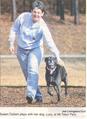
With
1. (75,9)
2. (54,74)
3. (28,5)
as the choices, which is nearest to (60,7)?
(75,9)

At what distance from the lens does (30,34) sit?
4.81 m

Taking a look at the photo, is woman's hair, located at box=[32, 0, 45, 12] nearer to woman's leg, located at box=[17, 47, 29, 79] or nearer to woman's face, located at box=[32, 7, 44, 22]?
woman's face, located at box=[32, 7, 44, 22]

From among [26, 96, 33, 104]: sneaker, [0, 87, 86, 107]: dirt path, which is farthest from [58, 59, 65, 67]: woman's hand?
[26, 96, 33, 104]: sneaker

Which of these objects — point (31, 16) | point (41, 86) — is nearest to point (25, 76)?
point (41, 86)

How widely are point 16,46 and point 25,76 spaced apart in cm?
26

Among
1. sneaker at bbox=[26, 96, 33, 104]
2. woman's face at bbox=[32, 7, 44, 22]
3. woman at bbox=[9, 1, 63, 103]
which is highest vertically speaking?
woman's face at bbox=[32, 7, 44, 22]

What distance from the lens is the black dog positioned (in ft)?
16.1

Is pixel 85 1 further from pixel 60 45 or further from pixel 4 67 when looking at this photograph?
pixel 4 67

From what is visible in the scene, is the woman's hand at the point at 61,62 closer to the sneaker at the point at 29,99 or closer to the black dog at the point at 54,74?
the black dog at the point at 54,74

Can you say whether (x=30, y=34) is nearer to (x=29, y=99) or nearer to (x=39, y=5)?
(x=39, y=5)

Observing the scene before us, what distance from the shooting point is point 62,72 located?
5.01 metres

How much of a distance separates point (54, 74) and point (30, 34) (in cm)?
39

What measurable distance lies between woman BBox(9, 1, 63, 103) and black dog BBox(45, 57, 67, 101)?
6 centimetres

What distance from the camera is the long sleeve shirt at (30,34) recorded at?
4805mm
